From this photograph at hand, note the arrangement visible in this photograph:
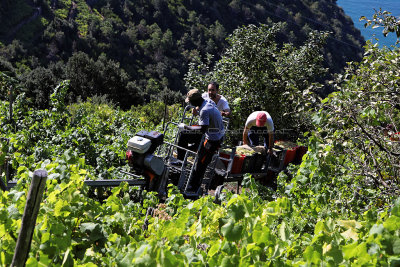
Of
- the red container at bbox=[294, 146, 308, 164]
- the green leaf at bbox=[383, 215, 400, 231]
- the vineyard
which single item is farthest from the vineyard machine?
the green leaf at bbox=[383, 215, 400, 231]

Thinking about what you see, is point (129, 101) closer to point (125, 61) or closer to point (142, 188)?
point (125, 61)

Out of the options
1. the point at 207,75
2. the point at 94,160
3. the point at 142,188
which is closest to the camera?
the point at 142,188

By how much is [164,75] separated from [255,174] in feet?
150

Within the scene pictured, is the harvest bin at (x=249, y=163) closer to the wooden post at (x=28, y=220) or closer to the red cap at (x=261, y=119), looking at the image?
the red cap at (x=261, y=119)

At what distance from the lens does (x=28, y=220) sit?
5.55 ft

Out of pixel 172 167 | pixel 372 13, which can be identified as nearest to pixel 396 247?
pixel 172 167

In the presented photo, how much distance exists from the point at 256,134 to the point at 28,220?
6.42 meters

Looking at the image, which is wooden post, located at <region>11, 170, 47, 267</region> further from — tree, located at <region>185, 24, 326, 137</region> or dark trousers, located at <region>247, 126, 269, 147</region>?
tree, located at <region>185, 24, 326, 137</region>

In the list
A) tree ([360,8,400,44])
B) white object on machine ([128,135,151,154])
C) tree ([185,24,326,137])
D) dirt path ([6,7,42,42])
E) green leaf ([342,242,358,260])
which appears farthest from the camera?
dirt path ([6,7,42,42])

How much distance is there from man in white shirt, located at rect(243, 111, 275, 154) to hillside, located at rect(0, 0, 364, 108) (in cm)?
2464

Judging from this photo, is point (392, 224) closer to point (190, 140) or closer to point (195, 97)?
point (195, 97)

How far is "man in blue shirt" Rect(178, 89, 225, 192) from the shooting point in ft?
18.2

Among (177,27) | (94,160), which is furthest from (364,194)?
(177,27)

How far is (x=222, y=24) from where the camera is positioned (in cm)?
6875
